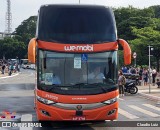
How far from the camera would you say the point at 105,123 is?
14.5m

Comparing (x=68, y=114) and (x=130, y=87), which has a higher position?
(x=68, y=114)

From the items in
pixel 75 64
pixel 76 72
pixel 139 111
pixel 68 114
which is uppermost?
pixel 75 64

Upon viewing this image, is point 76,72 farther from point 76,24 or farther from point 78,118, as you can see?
point 76,24

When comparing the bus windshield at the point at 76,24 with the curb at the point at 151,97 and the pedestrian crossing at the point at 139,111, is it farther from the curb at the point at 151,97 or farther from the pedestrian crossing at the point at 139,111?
the curb at the point at 151,97

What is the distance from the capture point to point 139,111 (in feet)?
62.1

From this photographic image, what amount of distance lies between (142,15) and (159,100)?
59.5m

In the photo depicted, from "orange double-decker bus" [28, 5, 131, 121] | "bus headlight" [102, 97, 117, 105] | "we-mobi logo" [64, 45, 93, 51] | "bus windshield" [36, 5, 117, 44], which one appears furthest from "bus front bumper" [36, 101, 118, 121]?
"bus windshield" [36, 5, 117, 44]

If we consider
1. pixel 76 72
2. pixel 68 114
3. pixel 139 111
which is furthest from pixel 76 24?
pixel 139 111

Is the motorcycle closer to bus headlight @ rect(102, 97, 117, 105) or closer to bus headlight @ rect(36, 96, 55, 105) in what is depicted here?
bus headlight @ rect(102, 97, 117, 105)

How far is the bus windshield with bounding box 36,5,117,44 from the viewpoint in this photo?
13109mm

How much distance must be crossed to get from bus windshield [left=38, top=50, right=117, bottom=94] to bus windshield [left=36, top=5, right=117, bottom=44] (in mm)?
502

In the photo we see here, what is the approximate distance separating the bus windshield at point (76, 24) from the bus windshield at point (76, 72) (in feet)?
1.65

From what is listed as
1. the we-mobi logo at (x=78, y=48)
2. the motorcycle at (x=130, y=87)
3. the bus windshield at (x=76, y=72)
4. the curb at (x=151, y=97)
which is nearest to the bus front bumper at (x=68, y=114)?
the bus windshield at (x=76, y=72)

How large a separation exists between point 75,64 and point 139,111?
696 centimetres
